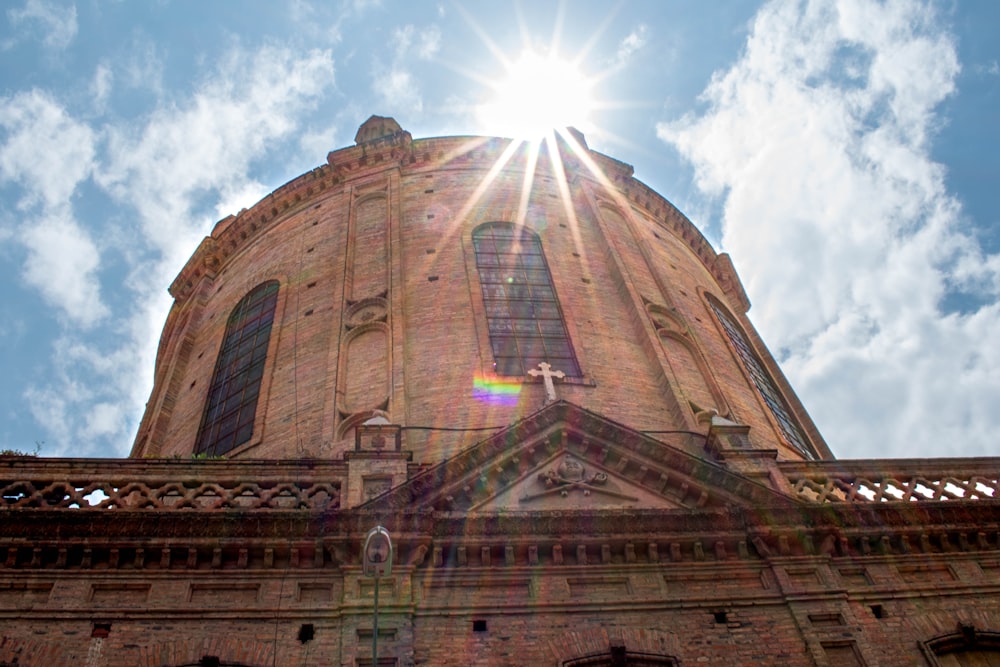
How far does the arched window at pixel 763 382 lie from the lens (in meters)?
18.6

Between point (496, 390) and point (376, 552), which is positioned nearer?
point (376, 552)

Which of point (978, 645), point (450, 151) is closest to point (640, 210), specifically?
point (450, 151)

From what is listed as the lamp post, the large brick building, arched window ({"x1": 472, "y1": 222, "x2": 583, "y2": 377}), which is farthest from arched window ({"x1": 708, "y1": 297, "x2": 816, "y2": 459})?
the lamp post

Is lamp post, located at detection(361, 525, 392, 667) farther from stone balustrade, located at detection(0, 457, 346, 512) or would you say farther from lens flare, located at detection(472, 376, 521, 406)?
lens flare, located at detection(472, 376, 521, 406)

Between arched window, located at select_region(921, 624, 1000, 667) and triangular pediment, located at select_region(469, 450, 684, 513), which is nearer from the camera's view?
arched window, located at select_region(921, 624, 1000, 667)

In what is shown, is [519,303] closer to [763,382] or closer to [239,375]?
[239,375]

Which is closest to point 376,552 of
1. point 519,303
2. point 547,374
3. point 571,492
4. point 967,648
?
point 571,492

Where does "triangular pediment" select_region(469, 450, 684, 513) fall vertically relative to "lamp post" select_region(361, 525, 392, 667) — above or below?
above

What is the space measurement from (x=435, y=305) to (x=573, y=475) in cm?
654

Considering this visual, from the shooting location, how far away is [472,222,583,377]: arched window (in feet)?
54.3

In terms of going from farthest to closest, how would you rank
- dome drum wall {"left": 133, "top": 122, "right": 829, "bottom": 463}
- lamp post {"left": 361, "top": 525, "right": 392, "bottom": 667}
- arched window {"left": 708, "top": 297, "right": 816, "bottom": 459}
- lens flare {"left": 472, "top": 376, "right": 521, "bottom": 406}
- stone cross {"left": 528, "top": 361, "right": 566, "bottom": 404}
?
arched window {"left": 708, "top": 297, "right": 816, "bottom": 459} < dome drum wall {"left": 133, "top": 122, "right": 829, "bottom": 463} < lens flare {"left": 472, "top": 376, "right": 521, "bottom": 406} < stone cross {"left": 528, "top": 361, "right": 566, "bottom": 404} < lamp post {"left": 361, "top": 525, "right": 392, "bottom": 667}

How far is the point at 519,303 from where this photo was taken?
18188mm

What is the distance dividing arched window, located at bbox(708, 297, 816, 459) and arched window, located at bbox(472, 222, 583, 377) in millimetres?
4362

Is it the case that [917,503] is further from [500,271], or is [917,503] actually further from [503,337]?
[500,271]
